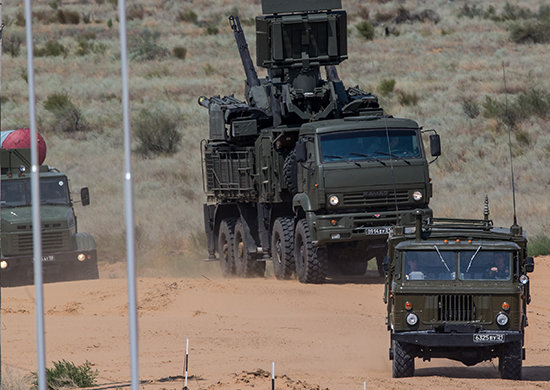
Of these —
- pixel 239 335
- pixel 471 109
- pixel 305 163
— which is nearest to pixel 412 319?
pixel 239 335

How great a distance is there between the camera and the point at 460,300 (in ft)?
43.4

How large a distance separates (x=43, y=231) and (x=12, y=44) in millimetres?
42112

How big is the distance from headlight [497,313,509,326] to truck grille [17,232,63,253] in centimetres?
1354

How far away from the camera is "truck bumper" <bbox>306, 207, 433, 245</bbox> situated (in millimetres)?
21234

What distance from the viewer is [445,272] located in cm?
1345

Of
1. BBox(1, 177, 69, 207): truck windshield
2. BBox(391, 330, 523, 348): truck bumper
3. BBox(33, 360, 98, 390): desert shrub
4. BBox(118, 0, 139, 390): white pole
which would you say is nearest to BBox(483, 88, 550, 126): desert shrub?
BBox(1, 177, 69, 207): truck windshield

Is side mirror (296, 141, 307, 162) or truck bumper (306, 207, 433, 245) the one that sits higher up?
side mirror (296, 141, 307, 162)

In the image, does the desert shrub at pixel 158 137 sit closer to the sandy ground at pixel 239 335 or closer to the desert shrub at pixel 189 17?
the sandy ground at pixel 239 335

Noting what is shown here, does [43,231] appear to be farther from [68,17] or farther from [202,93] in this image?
[68,17]

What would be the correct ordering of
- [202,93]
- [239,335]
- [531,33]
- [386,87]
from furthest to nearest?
[531,33] < [202,93] < [386,87] < [239,335]

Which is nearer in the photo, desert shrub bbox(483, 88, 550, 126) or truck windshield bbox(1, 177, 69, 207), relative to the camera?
truck windshield bbox(1, 177, 69, 207)

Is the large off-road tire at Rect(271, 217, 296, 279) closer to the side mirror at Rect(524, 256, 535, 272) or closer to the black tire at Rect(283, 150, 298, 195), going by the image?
the black tire at Rect(283, 150, 298, 195)

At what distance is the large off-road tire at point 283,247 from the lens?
895 inches

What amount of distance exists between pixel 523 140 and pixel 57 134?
62.3 ft
